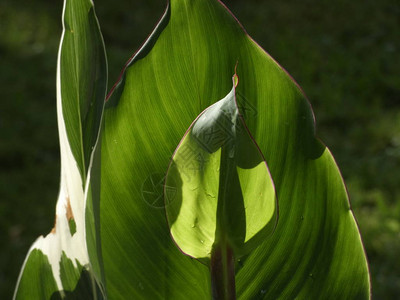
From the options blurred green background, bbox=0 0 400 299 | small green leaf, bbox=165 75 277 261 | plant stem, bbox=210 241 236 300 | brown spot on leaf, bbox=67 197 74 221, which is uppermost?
small green leaf, bbox=165 75 277 261

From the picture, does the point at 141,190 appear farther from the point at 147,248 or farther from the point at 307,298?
the point at 307,298

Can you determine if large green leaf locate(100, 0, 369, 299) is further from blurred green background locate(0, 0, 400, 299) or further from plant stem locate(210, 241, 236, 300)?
blurred green background locate(0, 0, 400, 299)

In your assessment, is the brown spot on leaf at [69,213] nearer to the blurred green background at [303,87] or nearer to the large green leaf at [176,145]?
the large green leaf at [176,145]

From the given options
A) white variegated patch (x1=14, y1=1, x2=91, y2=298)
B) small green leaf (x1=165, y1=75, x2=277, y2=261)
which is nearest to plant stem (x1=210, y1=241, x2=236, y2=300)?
small green leaf (x1=165, y1=75, x2=277, y2=261)

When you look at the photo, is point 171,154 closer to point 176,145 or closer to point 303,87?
point 176,145

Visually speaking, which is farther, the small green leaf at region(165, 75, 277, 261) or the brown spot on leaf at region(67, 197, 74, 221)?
the brown spot on leaf at region(67, 197, 74, 221)

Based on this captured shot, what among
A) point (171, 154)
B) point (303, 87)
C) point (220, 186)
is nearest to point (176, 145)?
point (171, 154)
